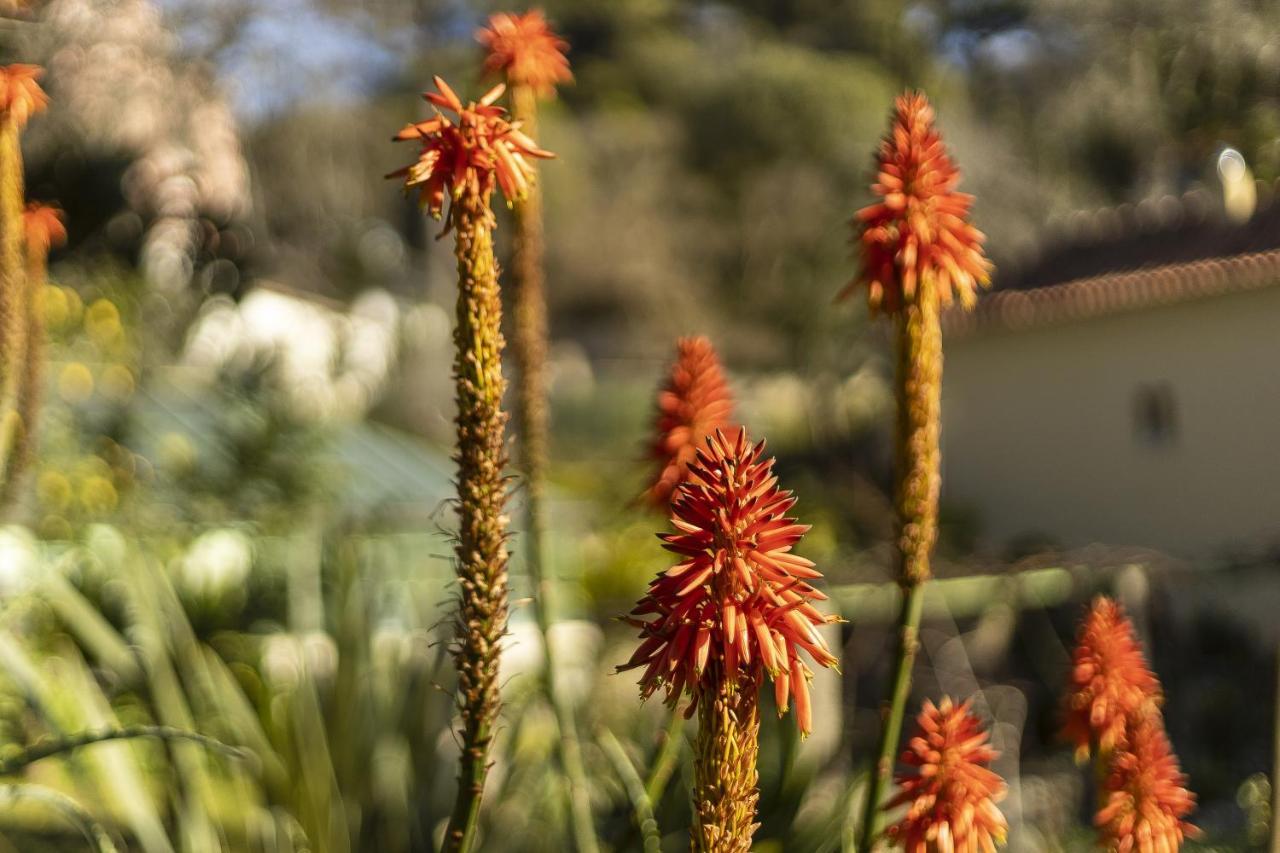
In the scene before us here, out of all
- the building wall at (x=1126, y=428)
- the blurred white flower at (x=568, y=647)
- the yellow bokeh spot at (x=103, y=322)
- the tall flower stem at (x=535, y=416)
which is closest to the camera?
the tall flower stem at (x=535, y=416)

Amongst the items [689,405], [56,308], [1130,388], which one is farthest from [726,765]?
[1130,388]

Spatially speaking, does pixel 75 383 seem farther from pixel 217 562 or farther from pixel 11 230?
pixel 11 230

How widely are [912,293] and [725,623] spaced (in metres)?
0.83

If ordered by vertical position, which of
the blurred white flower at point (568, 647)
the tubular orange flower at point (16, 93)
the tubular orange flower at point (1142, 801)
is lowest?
the tubular orange flower at point (1142, 801)

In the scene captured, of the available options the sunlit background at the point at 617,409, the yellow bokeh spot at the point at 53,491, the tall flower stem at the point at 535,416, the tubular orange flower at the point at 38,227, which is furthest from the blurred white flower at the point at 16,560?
the tall flower stem at the point at 535,416

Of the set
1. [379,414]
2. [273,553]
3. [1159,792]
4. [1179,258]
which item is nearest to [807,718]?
[1159,792]

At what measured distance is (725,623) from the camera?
1.48 m

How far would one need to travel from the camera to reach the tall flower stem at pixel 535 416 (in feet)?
8.36

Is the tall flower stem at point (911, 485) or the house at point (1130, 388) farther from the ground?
the house at point (1130, 388)

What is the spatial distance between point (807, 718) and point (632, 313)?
31.7 metres

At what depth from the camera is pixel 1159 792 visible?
7.03 ft

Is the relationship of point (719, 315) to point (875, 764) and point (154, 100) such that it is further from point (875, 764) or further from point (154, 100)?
point (875, 764)

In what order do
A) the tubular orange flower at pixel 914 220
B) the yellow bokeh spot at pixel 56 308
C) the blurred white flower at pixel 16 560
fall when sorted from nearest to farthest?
the tubular orange flower at pixel 914 220 → the blurred white flower at pixel 16 560 → the yellow bokeh spot at pixel 56 308

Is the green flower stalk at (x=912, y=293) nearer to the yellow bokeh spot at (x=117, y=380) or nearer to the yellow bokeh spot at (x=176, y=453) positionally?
the yellow bokeh spot at (x=176, y=453)
